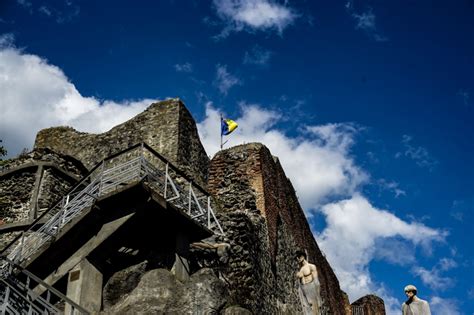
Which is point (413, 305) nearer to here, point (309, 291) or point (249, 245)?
point (309, 291)

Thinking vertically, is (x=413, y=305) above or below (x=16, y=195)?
below

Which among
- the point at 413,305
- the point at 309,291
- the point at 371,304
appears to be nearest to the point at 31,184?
the point at 309,291

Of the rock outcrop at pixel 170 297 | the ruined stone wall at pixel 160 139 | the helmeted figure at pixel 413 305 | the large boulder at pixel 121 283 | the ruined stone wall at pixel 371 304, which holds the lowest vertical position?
the helmeted figure at pixel 413 305

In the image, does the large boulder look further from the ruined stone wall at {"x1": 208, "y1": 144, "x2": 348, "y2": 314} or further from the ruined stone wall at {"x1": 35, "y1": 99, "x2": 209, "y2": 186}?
the ruined stone wall at {"x1": 35, "y1": 99, "x2": 209, "y2": 186}

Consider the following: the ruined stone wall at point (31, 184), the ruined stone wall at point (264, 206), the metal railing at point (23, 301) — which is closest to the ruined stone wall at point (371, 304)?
the ruined stone wall at point (264, 206)

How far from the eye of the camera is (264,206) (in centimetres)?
1669

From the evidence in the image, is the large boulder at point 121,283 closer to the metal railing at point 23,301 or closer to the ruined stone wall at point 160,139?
the metal railing at point 23,301

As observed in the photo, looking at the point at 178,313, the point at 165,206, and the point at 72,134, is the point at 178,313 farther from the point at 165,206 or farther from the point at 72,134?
the point at 72,134

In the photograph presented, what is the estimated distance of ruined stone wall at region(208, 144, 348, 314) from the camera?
49.4 ft

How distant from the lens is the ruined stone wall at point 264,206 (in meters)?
15.1

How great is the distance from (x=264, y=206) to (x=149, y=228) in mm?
6491

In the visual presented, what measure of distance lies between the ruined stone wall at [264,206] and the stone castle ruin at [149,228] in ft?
0.14

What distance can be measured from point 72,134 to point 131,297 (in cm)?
1307

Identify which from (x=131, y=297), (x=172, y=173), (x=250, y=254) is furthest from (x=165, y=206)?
(x=172, y=173)
